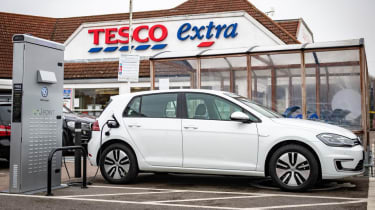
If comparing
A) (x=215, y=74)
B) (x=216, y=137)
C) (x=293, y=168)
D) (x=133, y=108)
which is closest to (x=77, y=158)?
(x=133, y=108)

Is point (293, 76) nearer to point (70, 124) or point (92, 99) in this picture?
point (70, 124)

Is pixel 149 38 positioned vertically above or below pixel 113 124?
above

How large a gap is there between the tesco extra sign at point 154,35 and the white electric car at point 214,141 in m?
13.4

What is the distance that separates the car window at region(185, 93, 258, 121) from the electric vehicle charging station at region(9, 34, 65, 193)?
7.47 ft

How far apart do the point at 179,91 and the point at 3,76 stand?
19796mm

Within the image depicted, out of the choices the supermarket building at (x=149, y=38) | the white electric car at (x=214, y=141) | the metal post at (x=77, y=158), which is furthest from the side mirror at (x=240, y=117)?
the supermarket building at (x=149, y=38)

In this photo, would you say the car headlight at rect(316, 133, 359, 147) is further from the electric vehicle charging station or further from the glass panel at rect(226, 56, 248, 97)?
the glass panel at rect(226, 56, 248, 97)

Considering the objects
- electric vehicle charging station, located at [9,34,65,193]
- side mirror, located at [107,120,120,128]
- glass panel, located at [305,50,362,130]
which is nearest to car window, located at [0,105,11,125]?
electric vehicle charging station, located at [9,34,65,193]

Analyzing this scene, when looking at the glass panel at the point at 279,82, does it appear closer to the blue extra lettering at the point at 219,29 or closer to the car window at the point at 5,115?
the car window at the point at 5,115

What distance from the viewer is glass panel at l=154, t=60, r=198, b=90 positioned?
43.2 feet

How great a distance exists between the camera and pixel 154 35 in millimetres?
22781

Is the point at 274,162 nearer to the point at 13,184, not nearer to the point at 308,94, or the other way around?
the point at 13,184

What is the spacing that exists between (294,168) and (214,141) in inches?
52.5

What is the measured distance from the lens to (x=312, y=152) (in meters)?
7.27
